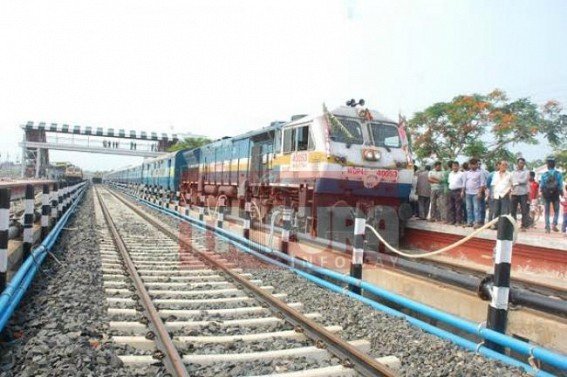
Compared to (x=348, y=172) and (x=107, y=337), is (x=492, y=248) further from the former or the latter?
(x=107, y=337)

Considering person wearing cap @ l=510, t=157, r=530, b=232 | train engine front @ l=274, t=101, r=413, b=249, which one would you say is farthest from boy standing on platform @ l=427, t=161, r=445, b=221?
person wearing cap @ l=510, t=157, r=530, b=232

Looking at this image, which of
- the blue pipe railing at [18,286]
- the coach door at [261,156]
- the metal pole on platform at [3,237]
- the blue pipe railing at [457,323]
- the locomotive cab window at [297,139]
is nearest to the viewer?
the blue pipe railing at [457,323]

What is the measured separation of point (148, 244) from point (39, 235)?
2222mm

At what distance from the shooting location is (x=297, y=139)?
432 inches

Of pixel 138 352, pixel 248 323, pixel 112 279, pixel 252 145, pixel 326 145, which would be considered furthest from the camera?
pixel 252 145

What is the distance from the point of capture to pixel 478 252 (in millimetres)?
9359

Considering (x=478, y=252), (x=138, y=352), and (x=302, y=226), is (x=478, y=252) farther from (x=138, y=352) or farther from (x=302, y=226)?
(x=138, y=352)

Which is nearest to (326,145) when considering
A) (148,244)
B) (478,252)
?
(478,252)

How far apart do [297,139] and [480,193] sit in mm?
4087

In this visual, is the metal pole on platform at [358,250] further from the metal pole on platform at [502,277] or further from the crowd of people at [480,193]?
the crowd of people at [480,193]

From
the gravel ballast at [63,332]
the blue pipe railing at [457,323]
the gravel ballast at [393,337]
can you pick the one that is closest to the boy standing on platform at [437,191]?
the blue pipe railing at [457,323]

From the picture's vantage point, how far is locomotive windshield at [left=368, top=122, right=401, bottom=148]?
1071cm

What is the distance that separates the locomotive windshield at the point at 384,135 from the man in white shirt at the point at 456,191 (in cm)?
143

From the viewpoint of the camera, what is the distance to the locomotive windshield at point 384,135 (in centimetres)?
1071
